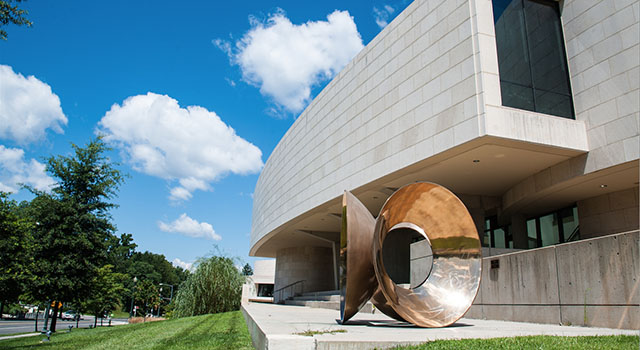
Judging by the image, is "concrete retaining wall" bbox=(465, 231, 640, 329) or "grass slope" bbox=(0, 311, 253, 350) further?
"grass slope" bbox=(0, 311, 253, 350)

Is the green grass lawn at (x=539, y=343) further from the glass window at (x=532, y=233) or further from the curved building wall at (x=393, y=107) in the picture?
the glass window at (x=532, y=233)

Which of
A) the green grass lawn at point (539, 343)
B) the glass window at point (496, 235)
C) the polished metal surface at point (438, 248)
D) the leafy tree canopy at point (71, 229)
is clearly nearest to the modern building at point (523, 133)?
the glass window at point (496, 235)

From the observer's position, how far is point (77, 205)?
661 inches

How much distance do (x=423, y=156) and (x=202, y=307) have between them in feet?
69.5

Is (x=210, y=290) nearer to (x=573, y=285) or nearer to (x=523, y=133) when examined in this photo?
(x=523, y=133)

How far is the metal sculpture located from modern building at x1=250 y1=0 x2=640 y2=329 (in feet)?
7.95

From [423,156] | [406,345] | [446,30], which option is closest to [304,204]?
[423,156]

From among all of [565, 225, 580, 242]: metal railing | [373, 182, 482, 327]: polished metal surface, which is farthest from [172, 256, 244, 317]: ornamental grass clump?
[373, 182, 482, 327]: polished metal surface

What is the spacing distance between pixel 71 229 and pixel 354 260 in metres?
14.0

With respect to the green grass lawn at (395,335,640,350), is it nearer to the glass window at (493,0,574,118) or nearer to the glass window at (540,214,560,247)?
the glass window at (493,0,574,118)

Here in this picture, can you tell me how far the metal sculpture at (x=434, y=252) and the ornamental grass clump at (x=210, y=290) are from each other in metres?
24.3

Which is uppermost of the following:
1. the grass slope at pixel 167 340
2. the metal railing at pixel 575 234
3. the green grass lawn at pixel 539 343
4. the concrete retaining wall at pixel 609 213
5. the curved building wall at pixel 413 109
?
the curved building wall at pixel 413 109

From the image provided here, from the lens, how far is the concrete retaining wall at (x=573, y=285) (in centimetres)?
728

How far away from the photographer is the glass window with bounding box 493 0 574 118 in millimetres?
13977
